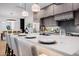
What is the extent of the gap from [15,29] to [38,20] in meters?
0.38

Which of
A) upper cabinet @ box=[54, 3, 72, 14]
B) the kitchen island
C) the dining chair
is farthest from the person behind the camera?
the dining chair

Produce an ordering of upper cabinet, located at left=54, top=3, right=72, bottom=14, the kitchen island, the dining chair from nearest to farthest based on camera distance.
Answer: the kitchen island < upper cabinet, located at left=54, top=3, right=72, bottom=14 < the dining chair

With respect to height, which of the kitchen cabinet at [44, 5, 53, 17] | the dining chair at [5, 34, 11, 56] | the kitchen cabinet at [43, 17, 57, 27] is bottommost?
the dining chair at [5, 34, 11, 56]

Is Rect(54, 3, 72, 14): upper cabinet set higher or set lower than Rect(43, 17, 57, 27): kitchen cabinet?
higher

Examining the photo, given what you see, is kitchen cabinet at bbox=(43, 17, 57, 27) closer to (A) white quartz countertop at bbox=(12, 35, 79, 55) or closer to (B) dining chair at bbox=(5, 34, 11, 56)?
(A) white quartz countertop at bbox=(12, 35, 79, 55)

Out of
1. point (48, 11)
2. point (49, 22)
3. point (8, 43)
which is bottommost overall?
point (8, 43)

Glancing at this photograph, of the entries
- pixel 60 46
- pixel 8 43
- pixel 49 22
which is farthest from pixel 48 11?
pixel 8 43

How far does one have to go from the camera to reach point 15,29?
200 cm

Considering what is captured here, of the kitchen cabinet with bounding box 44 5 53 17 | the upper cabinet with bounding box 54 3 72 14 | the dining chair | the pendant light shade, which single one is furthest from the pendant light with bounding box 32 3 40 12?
the dining chair

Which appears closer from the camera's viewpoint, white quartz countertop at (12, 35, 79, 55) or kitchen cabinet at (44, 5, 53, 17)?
white quartz countertop at (12, 35, 79, 55)

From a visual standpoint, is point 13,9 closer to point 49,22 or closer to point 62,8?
point 49,22

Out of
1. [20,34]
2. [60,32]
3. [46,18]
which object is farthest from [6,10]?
[60,32]

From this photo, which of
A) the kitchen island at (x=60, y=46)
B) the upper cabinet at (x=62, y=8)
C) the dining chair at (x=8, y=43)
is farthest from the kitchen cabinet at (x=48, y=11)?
the dining chair at (x=8, y=43)

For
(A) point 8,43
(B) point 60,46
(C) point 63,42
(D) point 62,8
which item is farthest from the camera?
(A) point 8,43
